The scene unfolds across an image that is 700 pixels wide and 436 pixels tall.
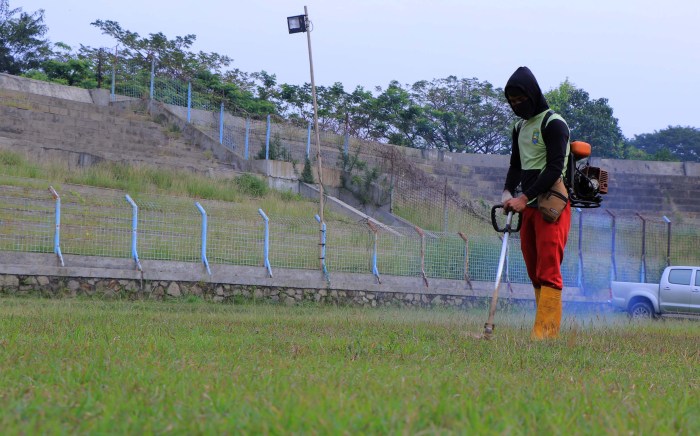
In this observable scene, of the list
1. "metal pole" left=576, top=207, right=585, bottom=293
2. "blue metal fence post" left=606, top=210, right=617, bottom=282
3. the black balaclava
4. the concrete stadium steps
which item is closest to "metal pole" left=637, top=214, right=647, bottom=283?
"blue metal fence post" left=606, top=210, right=617, bottom=282

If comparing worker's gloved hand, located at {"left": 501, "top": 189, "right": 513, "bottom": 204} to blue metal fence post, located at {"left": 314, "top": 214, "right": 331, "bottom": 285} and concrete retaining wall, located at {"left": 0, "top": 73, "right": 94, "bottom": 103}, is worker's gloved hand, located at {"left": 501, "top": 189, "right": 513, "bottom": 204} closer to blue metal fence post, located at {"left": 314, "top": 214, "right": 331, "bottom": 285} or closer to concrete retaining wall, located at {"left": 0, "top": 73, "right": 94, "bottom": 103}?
blue metal fence post, located at {"left": 314, "top": 214, "right": 331, "bottom": 285}

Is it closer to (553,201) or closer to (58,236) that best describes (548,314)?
(553,201)

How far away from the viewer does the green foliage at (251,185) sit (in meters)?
24.7

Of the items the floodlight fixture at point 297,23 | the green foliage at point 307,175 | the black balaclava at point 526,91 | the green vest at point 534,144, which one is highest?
the floodlight fixture at point 297,23

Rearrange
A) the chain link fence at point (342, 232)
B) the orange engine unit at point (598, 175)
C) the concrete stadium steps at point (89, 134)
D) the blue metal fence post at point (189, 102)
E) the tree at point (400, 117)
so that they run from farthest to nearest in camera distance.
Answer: the tree at point (400, 117) → the blue metal fence post at point (189, 102) → the concrete stadium steps at point (89, 134) → the chain link fence at point (342, 232) → the orange engine unit at point (598, 175)

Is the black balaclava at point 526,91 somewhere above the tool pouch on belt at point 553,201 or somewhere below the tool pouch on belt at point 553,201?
above

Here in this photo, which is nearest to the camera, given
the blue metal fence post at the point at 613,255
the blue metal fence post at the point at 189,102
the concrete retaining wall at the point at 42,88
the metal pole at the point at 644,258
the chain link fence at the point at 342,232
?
the chain link fence at the point at 342,232

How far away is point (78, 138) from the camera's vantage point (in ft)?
90.3

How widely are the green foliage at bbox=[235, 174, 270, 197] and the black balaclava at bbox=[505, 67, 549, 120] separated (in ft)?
57.7

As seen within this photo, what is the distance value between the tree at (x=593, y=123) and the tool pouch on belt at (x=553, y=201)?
48.1m

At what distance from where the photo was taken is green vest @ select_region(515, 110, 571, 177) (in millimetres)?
7277

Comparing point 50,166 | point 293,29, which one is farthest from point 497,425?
point 50,166

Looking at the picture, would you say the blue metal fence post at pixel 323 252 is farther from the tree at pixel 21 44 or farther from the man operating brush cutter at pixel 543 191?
the tree at pixel 21 44

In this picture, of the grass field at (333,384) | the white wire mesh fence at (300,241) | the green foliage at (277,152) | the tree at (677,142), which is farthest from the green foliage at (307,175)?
the tree at (677,142)
